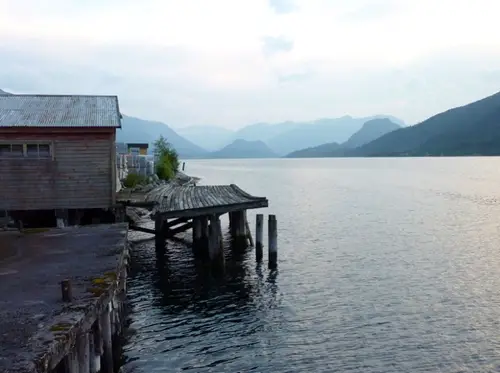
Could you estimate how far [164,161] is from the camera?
60.2m

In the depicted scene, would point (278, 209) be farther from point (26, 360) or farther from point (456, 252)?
point (26, 360)

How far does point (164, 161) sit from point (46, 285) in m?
50.3

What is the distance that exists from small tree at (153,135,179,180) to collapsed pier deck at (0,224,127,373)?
38524mm

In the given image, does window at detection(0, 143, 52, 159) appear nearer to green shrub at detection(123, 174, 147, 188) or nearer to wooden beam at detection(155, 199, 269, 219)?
wooden beam at detection(155, 199, 269, 219)

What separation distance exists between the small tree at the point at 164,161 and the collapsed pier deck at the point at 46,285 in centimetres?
3852

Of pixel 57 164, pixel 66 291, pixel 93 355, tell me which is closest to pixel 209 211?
pixel 57 164

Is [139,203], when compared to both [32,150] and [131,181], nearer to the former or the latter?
[32,150]

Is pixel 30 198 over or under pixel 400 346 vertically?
over

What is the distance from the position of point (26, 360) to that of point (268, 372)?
794cm

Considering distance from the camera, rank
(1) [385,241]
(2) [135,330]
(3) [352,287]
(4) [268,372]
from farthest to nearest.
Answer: (1) [385,241]
(3) [352,287]
(2) [135,330]
(4) [268,372]

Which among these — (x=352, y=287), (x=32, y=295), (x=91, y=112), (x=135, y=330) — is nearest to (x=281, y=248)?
(x=352, y=287)

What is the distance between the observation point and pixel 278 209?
50.9m

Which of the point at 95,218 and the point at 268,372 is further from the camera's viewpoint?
the point at 95,218

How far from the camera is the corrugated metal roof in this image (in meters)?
21.2
